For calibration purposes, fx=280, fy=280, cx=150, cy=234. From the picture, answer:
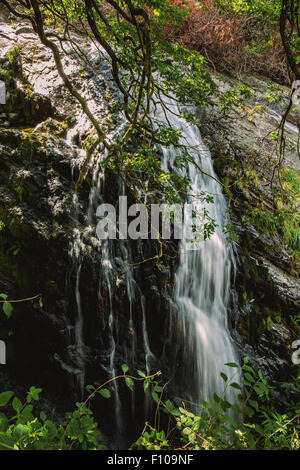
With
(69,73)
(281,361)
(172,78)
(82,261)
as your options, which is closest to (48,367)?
(82,261)

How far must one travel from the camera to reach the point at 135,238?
146 inches

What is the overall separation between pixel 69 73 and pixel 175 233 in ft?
13.0

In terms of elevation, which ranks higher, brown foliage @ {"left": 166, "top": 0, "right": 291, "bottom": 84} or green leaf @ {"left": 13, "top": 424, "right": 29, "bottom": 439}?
brown foliage @ {"left": 166, "top": 0, "right": 291, "bottom": 84}

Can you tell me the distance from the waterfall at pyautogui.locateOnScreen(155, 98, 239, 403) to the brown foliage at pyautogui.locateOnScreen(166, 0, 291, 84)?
5975 millimetres

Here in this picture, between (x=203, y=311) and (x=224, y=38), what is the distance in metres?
8.57

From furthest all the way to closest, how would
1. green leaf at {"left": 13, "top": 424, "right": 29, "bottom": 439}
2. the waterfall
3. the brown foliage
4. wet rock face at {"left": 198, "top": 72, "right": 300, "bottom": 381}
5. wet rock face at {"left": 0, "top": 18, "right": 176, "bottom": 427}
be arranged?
the brown foliage
wet rock face at {"left": 198, "top": 72, "right": 300, "bottom": 381}
the waterfall
wet rock face at {"left": 0, "top": 18, "right": 176, "bottom": 427}
green leaf at {"left": 13, "top": 424, "right": 29, "bottom": 439}

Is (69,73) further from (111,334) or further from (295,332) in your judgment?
(295,332)

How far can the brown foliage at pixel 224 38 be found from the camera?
27.6ft

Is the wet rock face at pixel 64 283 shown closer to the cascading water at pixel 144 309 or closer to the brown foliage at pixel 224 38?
the cascading water at pixel 144 309

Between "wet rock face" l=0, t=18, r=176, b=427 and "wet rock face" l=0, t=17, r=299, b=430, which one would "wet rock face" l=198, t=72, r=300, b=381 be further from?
"wet rock face" l=0, t=18, r=176, b=427

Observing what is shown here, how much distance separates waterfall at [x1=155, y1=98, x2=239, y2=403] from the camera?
3727mm

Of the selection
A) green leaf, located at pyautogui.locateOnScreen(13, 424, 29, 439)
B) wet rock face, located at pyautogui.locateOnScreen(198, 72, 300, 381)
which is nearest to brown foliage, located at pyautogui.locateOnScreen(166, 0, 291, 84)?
wet rock face, located at pyautogui.locateOnScreen(198, 72, 300, 381)

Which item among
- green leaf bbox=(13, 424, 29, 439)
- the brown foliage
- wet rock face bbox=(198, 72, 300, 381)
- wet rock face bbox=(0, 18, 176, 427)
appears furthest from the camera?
the brown foliage
